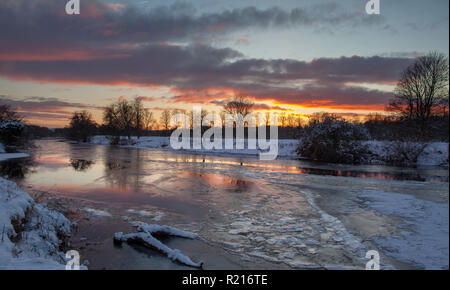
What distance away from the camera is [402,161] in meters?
21.2

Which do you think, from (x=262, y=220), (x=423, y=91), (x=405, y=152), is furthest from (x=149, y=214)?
(x=423, y=91)

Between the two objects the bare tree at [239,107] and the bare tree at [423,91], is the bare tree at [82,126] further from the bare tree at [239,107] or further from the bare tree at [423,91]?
the bare tree at [423,91]

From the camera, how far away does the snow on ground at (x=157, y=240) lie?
489 centimetres

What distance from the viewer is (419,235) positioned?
5.97m

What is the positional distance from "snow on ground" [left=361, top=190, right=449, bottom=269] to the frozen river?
19 mm

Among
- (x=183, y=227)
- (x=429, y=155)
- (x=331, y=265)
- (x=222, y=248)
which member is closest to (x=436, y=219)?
(x=331, y=265)

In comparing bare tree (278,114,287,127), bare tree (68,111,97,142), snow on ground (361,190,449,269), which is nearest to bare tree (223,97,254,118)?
bare tree (278,114,287,127)

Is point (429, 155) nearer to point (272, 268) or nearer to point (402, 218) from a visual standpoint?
point (402, 218)

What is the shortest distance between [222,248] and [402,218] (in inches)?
A: 224

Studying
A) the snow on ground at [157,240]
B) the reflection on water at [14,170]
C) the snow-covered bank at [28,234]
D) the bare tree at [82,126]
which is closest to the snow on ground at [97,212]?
the snow-covered bank at [28,234]

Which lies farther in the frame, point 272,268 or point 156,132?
point 156,132

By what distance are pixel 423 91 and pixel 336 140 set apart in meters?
12.8

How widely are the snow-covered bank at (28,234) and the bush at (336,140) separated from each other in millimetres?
27087

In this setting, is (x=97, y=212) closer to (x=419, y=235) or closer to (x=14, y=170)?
(x=419, y=235)
